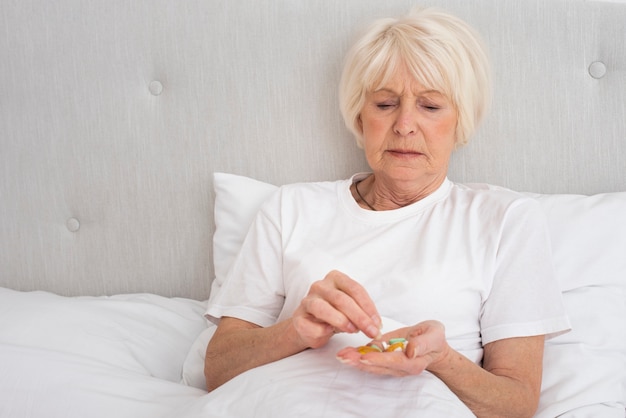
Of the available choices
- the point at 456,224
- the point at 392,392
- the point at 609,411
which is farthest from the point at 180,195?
the point at 609,411

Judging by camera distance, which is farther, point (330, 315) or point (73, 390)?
point (73, 390)

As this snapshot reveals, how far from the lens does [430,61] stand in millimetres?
1342

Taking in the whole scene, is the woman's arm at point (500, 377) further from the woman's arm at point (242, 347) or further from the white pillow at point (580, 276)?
the woman's arm at point (242, 347)

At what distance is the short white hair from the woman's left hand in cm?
53

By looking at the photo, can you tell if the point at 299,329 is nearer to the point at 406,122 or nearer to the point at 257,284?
the point at 257,284

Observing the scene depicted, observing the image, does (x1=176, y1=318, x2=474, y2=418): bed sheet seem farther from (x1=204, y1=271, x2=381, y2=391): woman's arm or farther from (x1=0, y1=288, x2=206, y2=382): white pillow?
(x1=0, y1=288, x2=206, y2=382): white pillow

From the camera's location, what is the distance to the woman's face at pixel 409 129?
4.47ft

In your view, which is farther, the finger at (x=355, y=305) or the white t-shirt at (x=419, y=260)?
Result: the white t-shirt at (x=419, y=260)

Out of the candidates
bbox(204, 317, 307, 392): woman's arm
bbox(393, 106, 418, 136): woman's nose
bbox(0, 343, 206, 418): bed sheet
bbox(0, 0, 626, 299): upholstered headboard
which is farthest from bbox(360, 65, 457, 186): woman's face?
bbox(0, 343, 206, 418): bed sheet

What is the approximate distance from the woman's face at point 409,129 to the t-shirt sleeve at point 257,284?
0.27 meters

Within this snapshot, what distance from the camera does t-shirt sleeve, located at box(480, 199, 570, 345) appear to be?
3.97 ft

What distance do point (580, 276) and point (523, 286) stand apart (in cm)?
25

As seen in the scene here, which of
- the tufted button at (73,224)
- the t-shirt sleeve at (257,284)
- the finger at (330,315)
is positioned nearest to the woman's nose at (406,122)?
the t-shirt sleeve at (257,284)

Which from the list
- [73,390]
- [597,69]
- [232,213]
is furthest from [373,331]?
[597,69]
